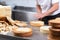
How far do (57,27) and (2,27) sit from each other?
0.54 metres

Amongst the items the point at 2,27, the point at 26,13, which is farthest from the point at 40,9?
the point at 2,27

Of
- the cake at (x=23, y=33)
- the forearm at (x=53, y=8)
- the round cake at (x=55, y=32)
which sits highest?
the forearm at (x=53, y=8)

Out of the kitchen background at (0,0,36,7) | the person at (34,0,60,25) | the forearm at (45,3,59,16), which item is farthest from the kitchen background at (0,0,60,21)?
the forearm at (45,3,59,16)

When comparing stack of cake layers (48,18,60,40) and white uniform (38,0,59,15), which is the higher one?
white uniform (38,0,59,15)

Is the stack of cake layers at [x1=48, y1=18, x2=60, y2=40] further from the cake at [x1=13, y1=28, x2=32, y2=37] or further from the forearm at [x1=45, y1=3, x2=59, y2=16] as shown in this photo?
the forearm at [x1=45, y1=3, x2=59, y2=16]

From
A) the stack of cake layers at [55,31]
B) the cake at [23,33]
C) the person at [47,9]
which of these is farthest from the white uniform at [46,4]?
the stack of cake layers at [55,31]

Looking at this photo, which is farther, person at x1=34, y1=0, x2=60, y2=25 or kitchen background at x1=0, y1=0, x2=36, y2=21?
kitchen background at x1=0, y1=0, x2=36, y2=21

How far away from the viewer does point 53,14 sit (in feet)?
5.65

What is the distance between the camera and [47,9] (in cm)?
173

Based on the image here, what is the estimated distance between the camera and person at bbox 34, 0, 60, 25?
1584 millimetres

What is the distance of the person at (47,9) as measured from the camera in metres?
1.58

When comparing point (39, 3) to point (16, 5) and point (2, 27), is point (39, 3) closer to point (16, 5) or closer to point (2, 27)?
point (2, 27)

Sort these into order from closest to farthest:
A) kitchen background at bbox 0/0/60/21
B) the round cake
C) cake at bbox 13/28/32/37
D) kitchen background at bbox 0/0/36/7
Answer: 1. the round cake
2. cake at bbox 13/28/32/37
3. kitchen background at bbox 0/0/60/21
4. kitchen background at bbox 0/0/36/7

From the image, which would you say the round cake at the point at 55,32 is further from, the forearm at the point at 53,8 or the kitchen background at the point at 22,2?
the kitchen background at the point at 22,2
